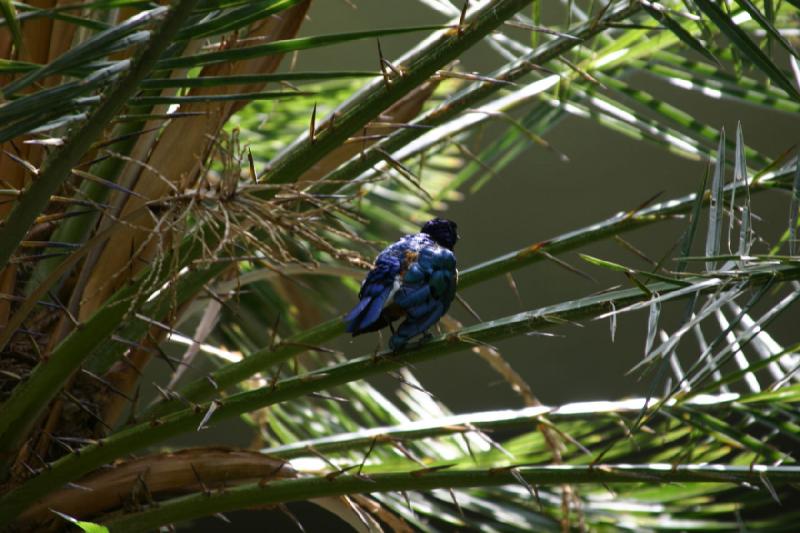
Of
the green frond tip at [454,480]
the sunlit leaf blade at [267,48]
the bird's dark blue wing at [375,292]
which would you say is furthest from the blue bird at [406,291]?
the sunlit leaf blade at [267,48]

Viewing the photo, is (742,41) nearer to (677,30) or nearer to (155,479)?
(677,30)

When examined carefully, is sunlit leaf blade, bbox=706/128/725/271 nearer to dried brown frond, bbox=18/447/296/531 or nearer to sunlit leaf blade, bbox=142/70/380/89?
sunlit leaf blade, bbox=142/70/380/89

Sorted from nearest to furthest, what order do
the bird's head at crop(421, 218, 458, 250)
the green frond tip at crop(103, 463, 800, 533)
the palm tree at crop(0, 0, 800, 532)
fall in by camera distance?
the palm tree at crop(0, 0, 800, 532) < the green frond tip at crop(103, 463, 800, 533) < the bird's head at crop(421, 218, 458, 250)

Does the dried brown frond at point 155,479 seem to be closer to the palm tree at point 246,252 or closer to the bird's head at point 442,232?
the palm tree at point 246,252

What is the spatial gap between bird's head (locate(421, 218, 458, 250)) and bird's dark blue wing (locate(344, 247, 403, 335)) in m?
0.07

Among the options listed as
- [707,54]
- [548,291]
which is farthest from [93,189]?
[548,291]

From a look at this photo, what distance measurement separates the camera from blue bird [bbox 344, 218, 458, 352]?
72 centimetres

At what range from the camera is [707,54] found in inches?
24.8

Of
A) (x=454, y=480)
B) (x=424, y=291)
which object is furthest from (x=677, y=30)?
(x=454, y=480)

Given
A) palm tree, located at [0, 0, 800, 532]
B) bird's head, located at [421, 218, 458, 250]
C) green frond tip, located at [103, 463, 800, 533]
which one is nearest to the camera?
palm tree, located at [0, 0, 800, 532]

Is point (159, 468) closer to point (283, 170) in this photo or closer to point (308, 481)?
point (308, 481)

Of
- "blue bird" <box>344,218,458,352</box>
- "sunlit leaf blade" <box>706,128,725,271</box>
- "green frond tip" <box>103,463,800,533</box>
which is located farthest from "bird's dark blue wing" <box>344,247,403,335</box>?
"sunlit leaf blade" <box>706,128,725,271</box>

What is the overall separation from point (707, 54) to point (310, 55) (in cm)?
144

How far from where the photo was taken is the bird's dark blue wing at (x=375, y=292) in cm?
72
